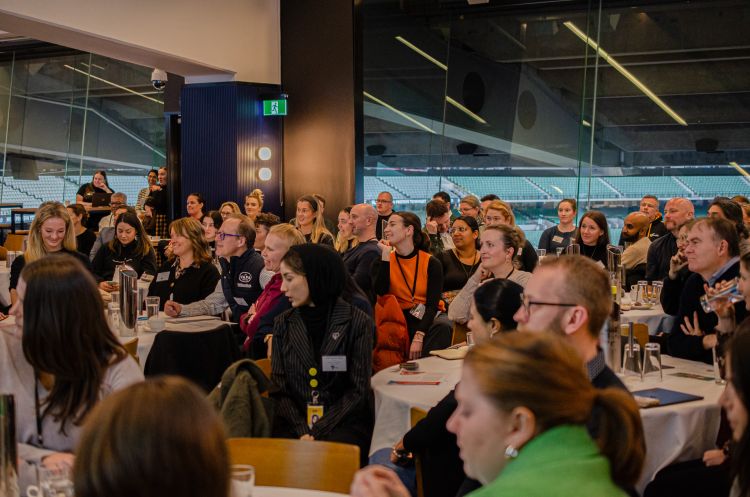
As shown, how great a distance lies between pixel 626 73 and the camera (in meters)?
12.4

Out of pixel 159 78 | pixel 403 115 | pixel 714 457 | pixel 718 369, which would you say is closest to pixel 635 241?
pixel 718 369

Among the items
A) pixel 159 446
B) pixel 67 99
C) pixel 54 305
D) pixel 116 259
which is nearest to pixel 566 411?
pixel 159 446

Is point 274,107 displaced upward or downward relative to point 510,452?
upward

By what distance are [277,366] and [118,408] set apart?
2861 mm

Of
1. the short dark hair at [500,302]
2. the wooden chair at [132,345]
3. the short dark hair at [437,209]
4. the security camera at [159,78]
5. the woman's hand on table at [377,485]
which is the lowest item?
the wooden chair at [132,345]

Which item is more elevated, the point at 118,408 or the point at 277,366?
the point at 118,408

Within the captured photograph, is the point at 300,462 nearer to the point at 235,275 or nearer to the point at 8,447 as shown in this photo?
the point at 8,447

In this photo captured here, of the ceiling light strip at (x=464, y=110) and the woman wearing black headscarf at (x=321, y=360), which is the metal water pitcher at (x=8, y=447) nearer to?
the woman wearing black headscarf at (x=321, y=360)

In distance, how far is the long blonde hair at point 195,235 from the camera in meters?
6.54

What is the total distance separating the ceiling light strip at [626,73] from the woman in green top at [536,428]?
11.1 m

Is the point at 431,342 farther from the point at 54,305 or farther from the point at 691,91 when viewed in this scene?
the point at 691,91

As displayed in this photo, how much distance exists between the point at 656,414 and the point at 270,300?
2.77 m

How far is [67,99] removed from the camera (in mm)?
18656

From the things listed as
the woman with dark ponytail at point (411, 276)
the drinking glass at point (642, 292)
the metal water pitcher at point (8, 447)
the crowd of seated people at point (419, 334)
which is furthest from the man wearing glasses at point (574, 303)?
the drinking glass at point (642, 292)
